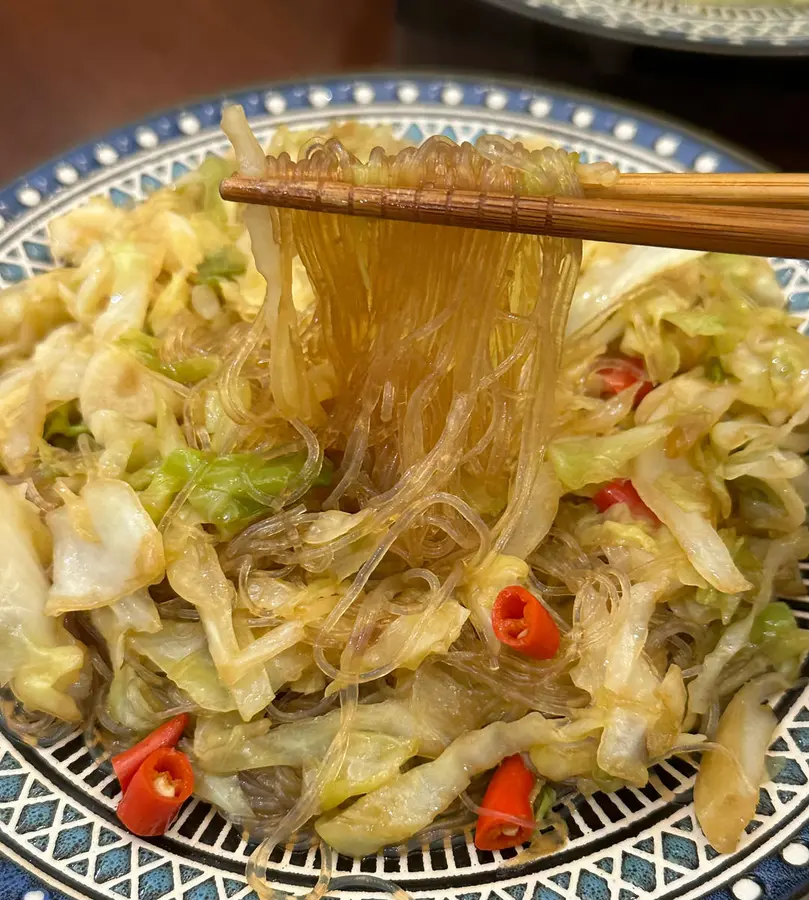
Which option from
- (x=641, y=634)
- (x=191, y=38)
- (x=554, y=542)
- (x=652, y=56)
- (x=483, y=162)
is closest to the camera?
(x=483, y=162)

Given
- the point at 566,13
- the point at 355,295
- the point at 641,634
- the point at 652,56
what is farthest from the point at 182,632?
the point at 652,56

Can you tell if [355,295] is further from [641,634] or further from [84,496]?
[641,634]

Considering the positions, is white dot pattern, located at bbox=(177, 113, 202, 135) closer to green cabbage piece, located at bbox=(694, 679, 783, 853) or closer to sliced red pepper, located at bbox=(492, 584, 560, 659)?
sliced red pepper, located at bbox=(492, 584, 560, 659)

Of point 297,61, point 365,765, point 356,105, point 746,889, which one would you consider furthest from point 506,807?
point 297,61

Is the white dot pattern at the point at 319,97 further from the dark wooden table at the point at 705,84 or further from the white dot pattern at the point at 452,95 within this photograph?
the dark wooden table at the point at 705,84

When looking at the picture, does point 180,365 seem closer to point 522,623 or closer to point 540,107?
point 522,623
